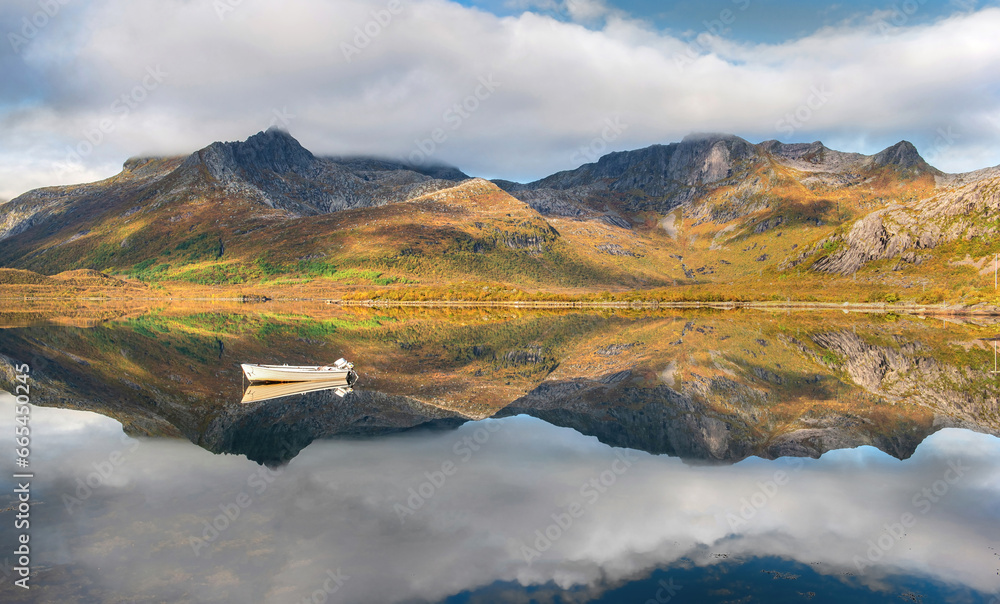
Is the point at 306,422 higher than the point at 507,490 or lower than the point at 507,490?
lower

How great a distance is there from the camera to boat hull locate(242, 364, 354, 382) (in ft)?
112

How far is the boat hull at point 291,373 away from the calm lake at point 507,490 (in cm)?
102

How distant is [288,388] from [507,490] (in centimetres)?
2126

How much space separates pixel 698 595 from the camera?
36.4 ft

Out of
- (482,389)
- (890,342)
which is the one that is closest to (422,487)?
(482,389)

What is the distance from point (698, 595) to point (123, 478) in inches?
627
